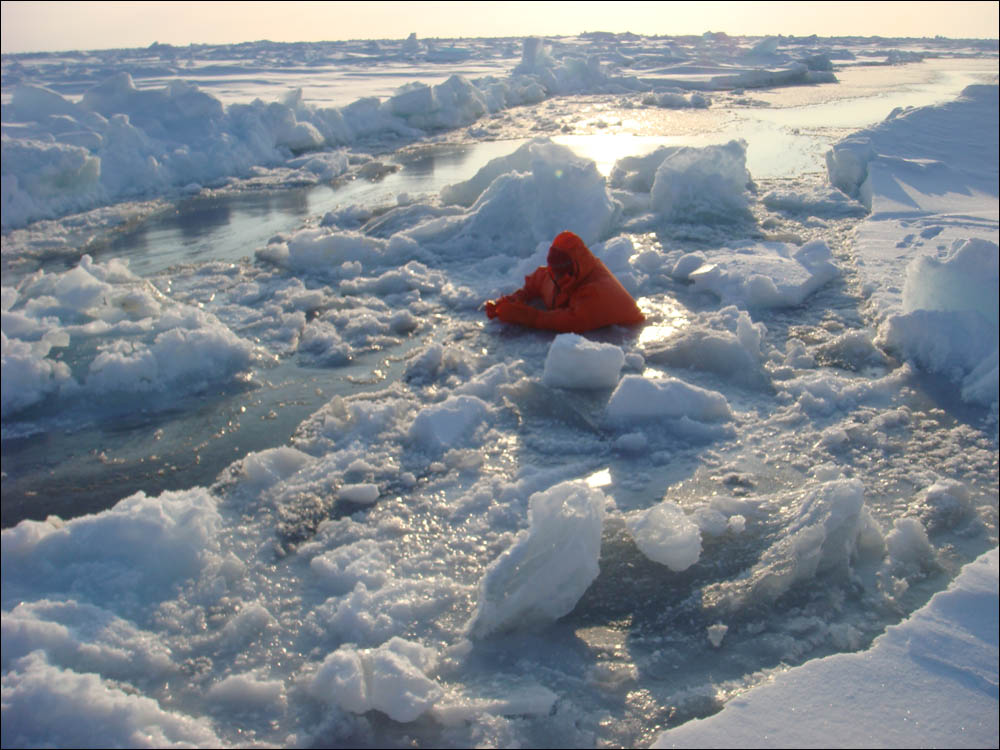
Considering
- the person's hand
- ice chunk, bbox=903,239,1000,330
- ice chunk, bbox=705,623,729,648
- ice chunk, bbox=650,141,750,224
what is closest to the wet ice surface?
ice chunk, bbox=705,623,729,648

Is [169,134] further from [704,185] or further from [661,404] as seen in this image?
[661,404]

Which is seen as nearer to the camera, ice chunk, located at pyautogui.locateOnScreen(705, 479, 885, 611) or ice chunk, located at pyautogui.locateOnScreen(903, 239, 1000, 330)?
ice chunk, located at pyautogui.locateOnScreen(705, 479, 885, 611)

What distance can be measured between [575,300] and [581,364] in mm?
1066

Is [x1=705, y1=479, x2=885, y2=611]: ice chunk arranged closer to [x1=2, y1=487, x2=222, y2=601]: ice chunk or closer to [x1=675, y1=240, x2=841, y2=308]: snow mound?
[x1=2, y1=487, x2=222, y2=601]: ice chunk

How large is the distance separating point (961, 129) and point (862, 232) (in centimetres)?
191

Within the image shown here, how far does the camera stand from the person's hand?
17.9ft

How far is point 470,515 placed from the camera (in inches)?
130

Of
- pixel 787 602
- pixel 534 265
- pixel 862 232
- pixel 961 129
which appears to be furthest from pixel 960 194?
pixel 787 602

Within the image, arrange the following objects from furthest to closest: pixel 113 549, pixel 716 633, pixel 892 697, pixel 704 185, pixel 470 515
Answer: pixel 704 185 < pixel 470 515 < pixel 113 549 < pixel 716 633 < pixel 892 697

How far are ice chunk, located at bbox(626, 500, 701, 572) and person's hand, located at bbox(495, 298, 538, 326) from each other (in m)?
2.60

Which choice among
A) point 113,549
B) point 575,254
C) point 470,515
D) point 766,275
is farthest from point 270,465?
point 766,275

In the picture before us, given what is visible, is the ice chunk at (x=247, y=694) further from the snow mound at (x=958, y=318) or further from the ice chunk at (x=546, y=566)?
the snow mound at (x=958, y=318)

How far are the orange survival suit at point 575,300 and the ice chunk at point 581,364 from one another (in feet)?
2.83

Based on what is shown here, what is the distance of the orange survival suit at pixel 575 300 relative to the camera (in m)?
5.34
